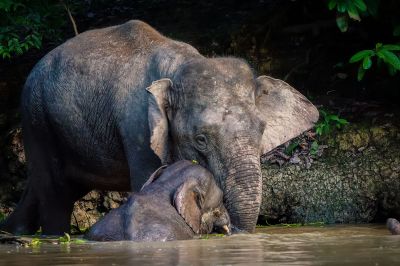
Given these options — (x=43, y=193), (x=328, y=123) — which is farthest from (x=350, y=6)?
(x=43, y=193)

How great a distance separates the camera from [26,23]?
12.9 m

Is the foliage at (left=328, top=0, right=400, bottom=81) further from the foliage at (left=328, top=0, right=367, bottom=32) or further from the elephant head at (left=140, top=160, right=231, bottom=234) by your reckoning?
the elephant head at (left=140, top=160, right=231, bottom=234)

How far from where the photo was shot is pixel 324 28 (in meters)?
14.3

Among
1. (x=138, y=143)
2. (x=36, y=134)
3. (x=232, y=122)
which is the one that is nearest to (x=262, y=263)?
(x=232, y=122)

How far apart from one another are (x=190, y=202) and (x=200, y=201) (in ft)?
0.40

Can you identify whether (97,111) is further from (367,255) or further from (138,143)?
(367,255)

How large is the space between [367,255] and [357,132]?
18.2ft

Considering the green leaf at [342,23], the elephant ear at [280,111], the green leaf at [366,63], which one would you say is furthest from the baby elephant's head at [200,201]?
the green leaf at [342,23]

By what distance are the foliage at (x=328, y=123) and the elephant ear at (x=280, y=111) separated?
1.56 meters

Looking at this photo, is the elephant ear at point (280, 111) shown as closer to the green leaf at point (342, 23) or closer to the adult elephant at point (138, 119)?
the adult elephant at point (138, 119)

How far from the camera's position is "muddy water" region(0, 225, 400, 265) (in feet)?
22.9

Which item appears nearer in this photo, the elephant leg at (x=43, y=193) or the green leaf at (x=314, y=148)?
the elephant leg at (x=43, y=193)

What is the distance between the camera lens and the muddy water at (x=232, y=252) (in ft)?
22.9

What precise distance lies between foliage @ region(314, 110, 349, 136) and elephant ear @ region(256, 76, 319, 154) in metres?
1.56
